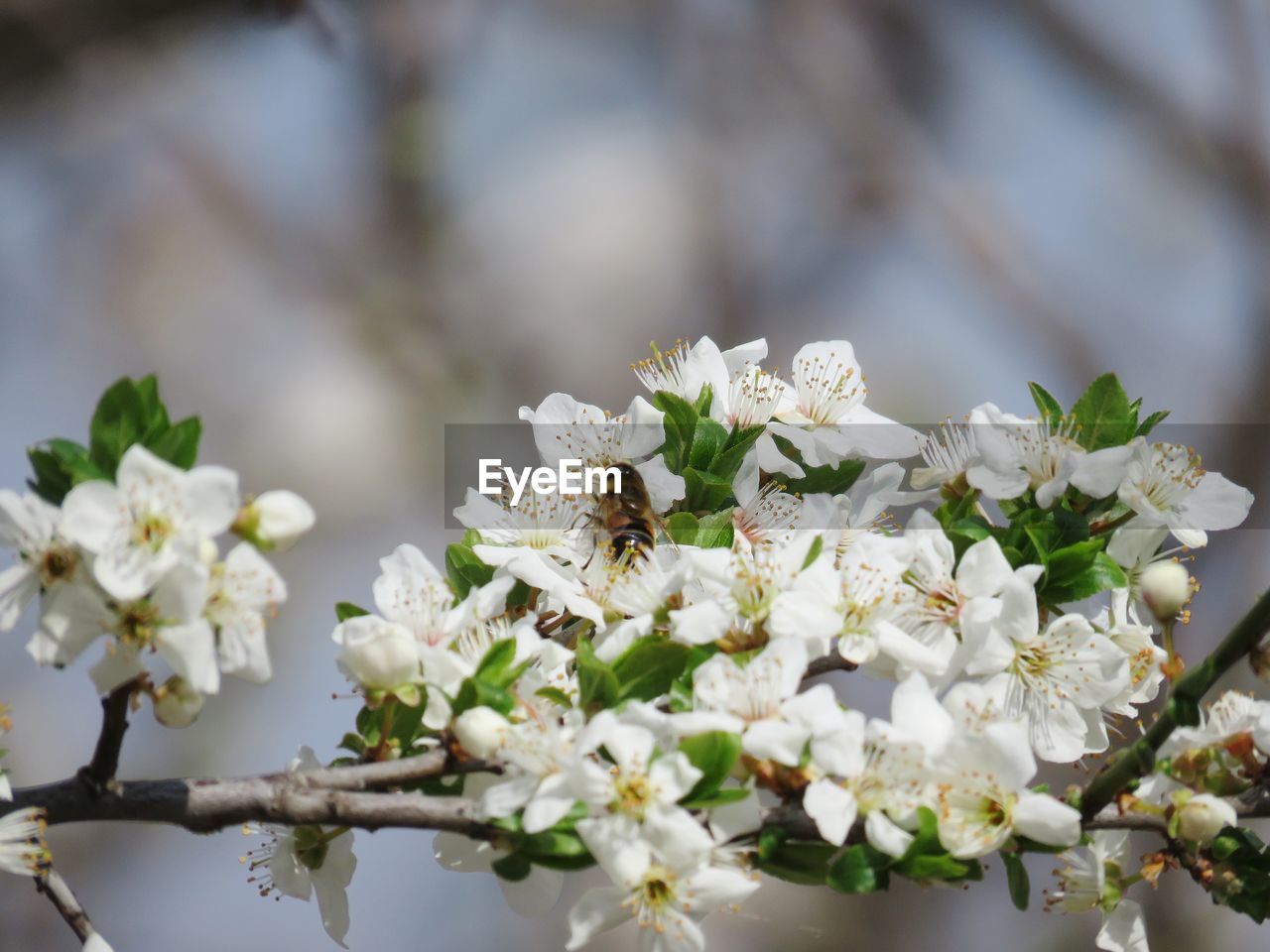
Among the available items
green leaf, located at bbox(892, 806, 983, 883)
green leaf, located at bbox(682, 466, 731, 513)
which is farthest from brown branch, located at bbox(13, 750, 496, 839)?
green leaf, located at bbox(682, 466, 731, 513)

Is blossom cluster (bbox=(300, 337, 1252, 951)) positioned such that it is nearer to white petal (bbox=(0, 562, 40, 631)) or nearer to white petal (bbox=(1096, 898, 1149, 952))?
white petal (bbox=(1096, 898, 1149, 952))

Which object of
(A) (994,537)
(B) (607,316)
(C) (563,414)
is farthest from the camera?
(B) (607,316)

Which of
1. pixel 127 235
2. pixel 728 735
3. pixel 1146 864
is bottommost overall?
pixel 1146 864

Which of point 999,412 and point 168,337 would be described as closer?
point 999,412

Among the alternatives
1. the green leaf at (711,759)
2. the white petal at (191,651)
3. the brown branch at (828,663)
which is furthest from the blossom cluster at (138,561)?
the brown branch at (828,663)

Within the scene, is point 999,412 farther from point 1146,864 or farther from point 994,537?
point 1146,864

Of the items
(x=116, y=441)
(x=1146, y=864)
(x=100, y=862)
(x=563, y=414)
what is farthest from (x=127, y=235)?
(x=1146, y=864)

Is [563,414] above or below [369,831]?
above

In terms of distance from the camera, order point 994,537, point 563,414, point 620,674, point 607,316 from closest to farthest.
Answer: point 620,674 < point 994,537 < point 563,414 < point 607,316
